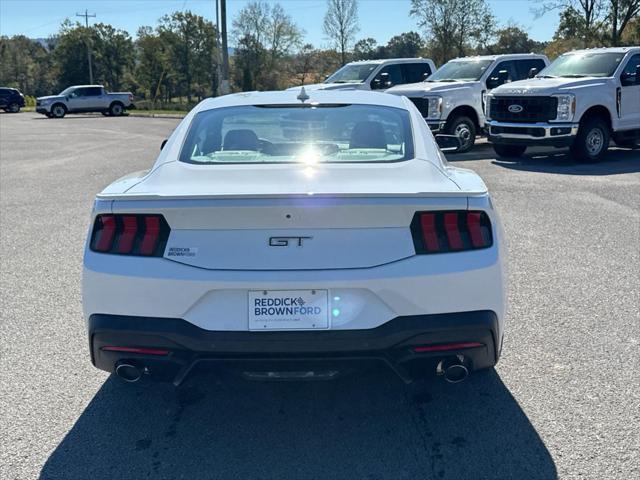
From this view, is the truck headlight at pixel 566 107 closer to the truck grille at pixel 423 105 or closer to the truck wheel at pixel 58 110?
the truck grille at pixel 423 105

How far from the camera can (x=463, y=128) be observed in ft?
52.6

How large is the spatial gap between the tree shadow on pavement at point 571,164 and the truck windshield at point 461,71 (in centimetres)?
234

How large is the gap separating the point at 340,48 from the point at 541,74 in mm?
44554

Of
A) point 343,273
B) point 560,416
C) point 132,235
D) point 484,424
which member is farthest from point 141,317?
point 560,416

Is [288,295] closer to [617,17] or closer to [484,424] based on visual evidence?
[484,424]

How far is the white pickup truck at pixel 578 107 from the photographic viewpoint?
13.7 meters

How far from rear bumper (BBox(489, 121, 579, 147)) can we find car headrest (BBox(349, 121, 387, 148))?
33.2ft

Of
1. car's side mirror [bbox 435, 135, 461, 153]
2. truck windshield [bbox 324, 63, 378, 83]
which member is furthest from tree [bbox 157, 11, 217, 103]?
car's side mirror [bbox 435, 135, 461, 153]

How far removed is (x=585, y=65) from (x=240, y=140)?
12368 mm

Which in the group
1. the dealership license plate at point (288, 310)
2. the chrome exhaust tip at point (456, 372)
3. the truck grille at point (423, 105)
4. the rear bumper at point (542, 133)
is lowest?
the chrome exhaust tip at point (456, 372)

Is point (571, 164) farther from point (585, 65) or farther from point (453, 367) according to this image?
point (453, 367)

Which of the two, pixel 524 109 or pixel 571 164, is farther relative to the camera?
pixel 571 164

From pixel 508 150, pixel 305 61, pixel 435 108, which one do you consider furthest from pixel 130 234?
pixel 305 61

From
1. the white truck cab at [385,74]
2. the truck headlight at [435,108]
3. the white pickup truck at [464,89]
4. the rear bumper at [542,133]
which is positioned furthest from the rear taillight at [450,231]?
the white truck cab at [385,74]
